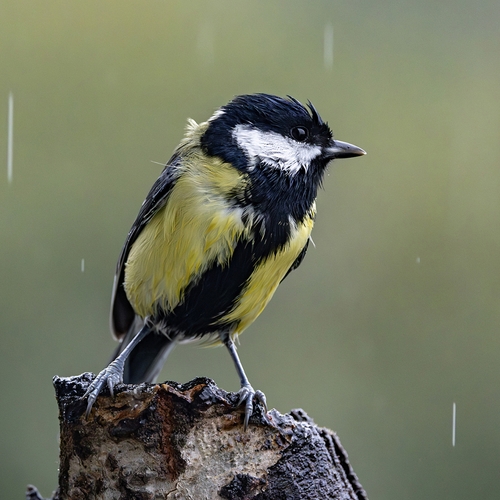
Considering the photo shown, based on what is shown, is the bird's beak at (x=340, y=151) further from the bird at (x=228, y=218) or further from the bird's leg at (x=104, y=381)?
the bird's leg at (x=104, y=381)

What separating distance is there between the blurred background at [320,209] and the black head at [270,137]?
221cm

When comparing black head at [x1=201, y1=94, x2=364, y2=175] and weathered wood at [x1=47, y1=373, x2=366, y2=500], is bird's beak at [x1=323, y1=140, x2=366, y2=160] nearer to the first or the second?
black head at [x1=201, y1=94, x2=364, y2=175]

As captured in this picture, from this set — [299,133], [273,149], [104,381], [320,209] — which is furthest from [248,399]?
[320,209]

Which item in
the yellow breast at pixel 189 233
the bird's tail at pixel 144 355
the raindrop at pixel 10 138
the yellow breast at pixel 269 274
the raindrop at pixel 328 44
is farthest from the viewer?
the raindrop at pixel 328 44

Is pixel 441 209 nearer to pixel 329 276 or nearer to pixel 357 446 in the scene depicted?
pixel 329 276

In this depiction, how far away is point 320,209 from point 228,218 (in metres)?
2.68

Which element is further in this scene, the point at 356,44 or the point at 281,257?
the point at 356,44

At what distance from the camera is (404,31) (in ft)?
17.6

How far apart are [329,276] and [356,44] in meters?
1.85

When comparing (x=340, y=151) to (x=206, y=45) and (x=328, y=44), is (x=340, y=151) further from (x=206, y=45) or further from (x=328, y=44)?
(x=328, y=44)

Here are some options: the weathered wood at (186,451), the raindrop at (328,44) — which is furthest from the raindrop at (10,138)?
the weathered wood at (186,451)

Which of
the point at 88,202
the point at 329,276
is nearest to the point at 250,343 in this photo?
the point at 329,276

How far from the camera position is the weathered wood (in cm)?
184

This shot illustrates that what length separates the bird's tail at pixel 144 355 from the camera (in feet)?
9.09
